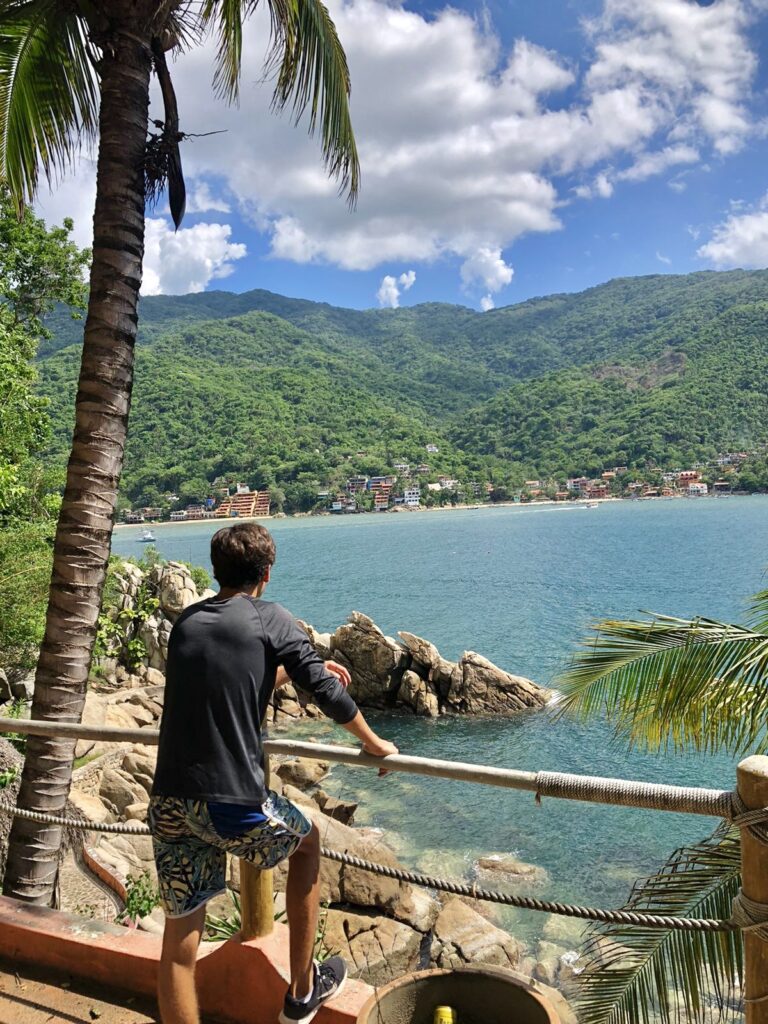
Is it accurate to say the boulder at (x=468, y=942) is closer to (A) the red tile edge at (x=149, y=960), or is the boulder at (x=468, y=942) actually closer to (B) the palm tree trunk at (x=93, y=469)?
(B) the palm tree trunk at (x=93, y=469)

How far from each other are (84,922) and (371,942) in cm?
631

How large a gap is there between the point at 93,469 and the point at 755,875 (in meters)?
3.69

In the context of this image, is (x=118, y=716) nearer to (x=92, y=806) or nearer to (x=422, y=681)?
(x=92, y=806)

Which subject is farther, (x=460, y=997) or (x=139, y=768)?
(x=139, y=768)

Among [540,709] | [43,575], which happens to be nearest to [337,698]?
[43,575]

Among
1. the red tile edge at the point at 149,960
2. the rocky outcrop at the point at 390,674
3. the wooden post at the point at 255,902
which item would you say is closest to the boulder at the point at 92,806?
the red tile edge at the point at 149,960

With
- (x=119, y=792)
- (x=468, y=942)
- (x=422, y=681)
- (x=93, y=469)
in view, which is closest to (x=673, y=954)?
(x=93, y=469)

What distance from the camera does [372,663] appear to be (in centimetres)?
2786

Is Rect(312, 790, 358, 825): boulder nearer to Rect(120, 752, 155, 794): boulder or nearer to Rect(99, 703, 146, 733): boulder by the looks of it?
Rect(120, 752, 155, 794): boulder

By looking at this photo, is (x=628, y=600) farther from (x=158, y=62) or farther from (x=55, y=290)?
(x=158, y=62)

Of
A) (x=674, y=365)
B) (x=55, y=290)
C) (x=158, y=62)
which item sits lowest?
(x=158, y=62)

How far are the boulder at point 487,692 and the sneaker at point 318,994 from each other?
80.5 feet

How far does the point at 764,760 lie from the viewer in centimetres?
206

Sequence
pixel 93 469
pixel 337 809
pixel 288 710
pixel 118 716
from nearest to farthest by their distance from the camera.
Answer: pixel 93 469 < pixel 337 809 < pixel 118 716 < pixel 288 710
